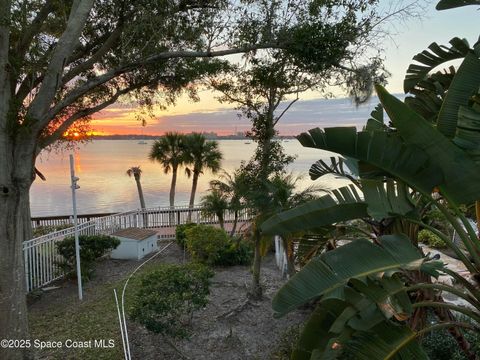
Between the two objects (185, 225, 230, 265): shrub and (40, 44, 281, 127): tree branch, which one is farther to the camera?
(185, 225, 230, 265): shrub

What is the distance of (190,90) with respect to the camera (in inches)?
410

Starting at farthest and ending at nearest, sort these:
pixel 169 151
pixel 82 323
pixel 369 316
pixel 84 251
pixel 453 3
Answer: pixel 169 151 → pixel 84 251 → pixel 82 323 → pixel 453 3 → pixel 369 316

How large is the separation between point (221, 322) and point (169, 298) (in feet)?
6.01

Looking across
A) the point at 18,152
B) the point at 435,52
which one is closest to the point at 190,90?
the point at 18,152

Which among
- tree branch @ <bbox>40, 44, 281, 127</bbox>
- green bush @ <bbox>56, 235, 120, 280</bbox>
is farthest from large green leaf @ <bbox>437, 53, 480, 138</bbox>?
green bush @ <bbox>56, 235, 120, 280</bbox>

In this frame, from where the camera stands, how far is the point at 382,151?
283 cm

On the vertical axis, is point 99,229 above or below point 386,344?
below

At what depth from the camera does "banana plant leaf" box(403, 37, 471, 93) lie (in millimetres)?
4105

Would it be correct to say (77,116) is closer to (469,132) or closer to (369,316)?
(369,316)

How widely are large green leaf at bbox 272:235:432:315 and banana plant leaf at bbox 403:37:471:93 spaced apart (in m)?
2.42

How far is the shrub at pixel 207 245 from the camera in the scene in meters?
11.0

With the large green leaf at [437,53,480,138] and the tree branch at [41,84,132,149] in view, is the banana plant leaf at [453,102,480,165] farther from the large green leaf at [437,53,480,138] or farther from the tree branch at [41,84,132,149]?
the tree branch at [41,84,132,149]

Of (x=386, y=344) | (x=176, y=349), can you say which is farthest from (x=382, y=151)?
(x=176, y=349)

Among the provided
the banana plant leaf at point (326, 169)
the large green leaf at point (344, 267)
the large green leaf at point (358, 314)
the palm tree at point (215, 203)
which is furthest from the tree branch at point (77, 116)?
the large green leaf at point (358, 314)
